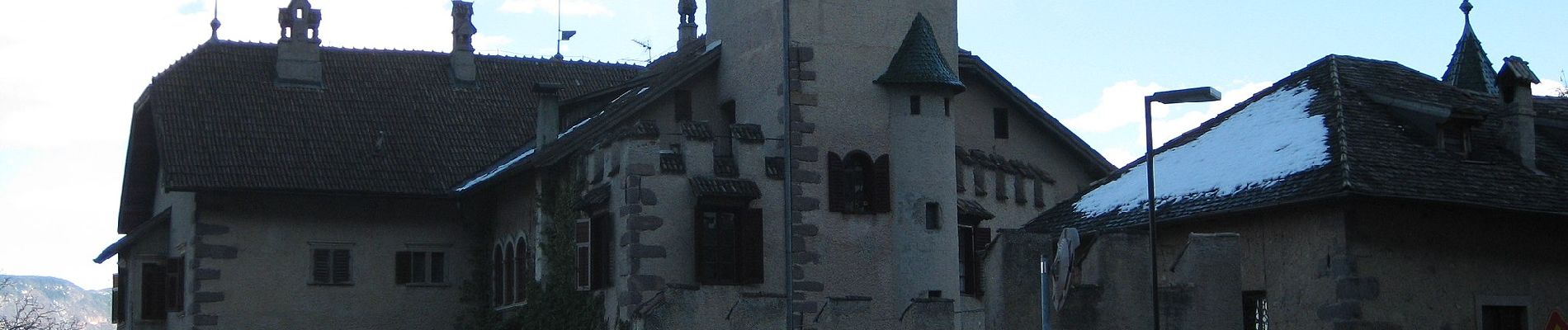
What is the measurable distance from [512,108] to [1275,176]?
1045 inches

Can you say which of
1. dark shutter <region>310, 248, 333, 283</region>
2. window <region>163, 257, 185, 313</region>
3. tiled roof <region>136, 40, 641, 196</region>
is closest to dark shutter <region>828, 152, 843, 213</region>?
tiled roof <region>136, 40, 641, 196</region>

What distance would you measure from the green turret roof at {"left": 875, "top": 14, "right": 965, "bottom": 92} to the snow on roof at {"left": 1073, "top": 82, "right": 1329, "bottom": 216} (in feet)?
12.2

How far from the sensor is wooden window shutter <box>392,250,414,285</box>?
49.9 m

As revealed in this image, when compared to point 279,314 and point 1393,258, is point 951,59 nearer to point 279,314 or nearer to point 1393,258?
point 1393,258

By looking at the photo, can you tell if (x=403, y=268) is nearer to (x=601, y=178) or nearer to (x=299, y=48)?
(x=299, y=48)

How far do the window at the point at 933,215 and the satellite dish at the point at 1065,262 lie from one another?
50.6 ft

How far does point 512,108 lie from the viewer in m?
54.2

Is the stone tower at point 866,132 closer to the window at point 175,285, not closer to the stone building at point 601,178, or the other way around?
the stone building at point 601,178

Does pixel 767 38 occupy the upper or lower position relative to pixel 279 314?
upper

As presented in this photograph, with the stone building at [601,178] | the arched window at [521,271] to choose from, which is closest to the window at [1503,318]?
the stone building at [601,178]

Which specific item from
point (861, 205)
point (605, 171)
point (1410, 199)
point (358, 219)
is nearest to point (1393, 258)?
point (1410, 199)

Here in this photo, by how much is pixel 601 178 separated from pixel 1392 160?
14.7 metres

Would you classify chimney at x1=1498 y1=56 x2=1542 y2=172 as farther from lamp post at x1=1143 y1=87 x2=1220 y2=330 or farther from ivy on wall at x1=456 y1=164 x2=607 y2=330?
ivy on wall at x1=456 y1=164 x2=607 y2=330

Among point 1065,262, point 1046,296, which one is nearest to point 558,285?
point 1046,296
